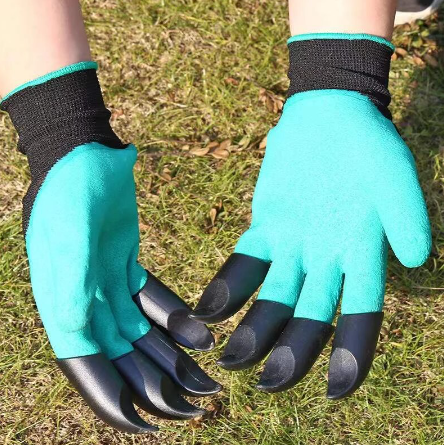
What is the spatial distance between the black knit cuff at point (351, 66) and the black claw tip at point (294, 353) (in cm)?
71

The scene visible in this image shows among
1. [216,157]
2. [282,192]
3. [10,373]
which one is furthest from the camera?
[216,157]

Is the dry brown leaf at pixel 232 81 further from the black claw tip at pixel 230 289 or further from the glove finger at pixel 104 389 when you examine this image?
the glove finger at pixel 104 389

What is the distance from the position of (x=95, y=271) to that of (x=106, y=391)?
1.02ft

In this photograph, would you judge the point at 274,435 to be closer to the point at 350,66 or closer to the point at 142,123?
the point at 350,66

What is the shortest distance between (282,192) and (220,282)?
→ 0.33m

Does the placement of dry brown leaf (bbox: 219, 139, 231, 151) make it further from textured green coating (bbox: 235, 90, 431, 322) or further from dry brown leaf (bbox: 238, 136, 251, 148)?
textured green coating (bbox: 235, 90, 431, 322)

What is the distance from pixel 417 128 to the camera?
9.50ft

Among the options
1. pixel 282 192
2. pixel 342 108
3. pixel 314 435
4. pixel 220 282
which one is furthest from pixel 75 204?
pixel 314 435

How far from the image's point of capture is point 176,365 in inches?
72.1

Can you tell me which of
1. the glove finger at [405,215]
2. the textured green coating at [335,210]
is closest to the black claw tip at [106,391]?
the textured green coating at [335,210]

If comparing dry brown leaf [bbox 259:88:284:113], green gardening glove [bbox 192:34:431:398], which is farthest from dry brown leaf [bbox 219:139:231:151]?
green gardening glove [bbox 192:34:431:398]

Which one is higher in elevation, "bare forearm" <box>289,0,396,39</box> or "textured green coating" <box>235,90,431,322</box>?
"bare forearm" <box>289,0,396,39</box>

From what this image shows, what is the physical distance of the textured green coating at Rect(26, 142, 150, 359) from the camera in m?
1.72

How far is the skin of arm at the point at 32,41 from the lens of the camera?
1.98 m
